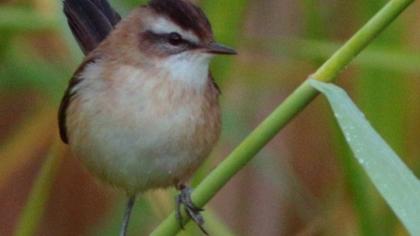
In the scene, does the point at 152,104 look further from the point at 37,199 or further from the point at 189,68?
the point at 37,199

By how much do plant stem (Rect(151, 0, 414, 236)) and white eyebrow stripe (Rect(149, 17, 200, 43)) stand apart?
0.53 metres

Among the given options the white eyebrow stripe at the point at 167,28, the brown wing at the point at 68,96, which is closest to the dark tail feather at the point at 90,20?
the brown wing at the point at 68,96

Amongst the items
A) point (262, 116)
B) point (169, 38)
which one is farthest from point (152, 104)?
point (262, 116)

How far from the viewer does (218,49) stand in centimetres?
196

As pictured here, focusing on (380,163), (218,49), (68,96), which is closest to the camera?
(380,163)

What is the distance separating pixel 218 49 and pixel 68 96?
0.45 m

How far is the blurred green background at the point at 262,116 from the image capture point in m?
2.18

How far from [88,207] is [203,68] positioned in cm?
127

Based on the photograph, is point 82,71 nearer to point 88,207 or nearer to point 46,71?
point 46,71

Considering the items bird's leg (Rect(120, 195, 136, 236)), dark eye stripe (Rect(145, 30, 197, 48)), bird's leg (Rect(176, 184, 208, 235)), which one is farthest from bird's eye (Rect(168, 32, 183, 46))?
bird's leg (Rect(120, 195, 136, 236))

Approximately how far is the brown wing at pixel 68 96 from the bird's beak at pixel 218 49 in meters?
0.34

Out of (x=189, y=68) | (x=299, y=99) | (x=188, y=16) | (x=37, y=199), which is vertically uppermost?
(x=188, y=16)

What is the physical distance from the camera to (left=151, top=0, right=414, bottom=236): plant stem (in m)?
1.40

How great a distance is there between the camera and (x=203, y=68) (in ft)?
6.59
